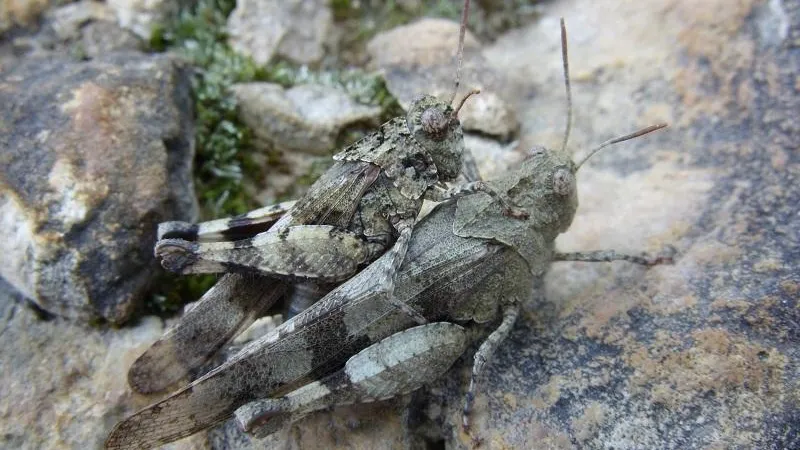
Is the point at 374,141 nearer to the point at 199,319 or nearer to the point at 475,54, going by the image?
the point at 199,319

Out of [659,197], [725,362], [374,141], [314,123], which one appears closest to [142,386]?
[374,141]

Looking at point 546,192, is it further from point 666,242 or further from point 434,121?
point 666,242

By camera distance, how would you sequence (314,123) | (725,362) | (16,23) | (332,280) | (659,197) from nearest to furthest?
(725,362)
(332,280)
(659,197)
(314,123)
(16,23)

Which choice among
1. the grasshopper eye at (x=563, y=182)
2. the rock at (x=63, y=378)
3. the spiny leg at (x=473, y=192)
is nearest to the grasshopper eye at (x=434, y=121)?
the spiny leg at (x=473, y=192)

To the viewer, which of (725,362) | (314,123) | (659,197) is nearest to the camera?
(725,362)

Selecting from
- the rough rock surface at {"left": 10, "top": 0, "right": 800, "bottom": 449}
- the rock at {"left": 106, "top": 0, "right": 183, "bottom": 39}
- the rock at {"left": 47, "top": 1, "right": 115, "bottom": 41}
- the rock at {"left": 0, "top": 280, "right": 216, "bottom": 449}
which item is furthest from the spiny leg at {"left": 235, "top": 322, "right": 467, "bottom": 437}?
the rock at {"left": 47, "top": 1, "right": 115, "bottom": 41}

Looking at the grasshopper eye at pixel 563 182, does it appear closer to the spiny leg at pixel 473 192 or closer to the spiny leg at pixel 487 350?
the spiny leg at pixel 473 192

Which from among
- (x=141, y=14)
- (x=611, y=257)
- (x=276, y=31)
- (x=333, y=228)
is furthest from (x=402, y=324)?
(x=141, y=14)
